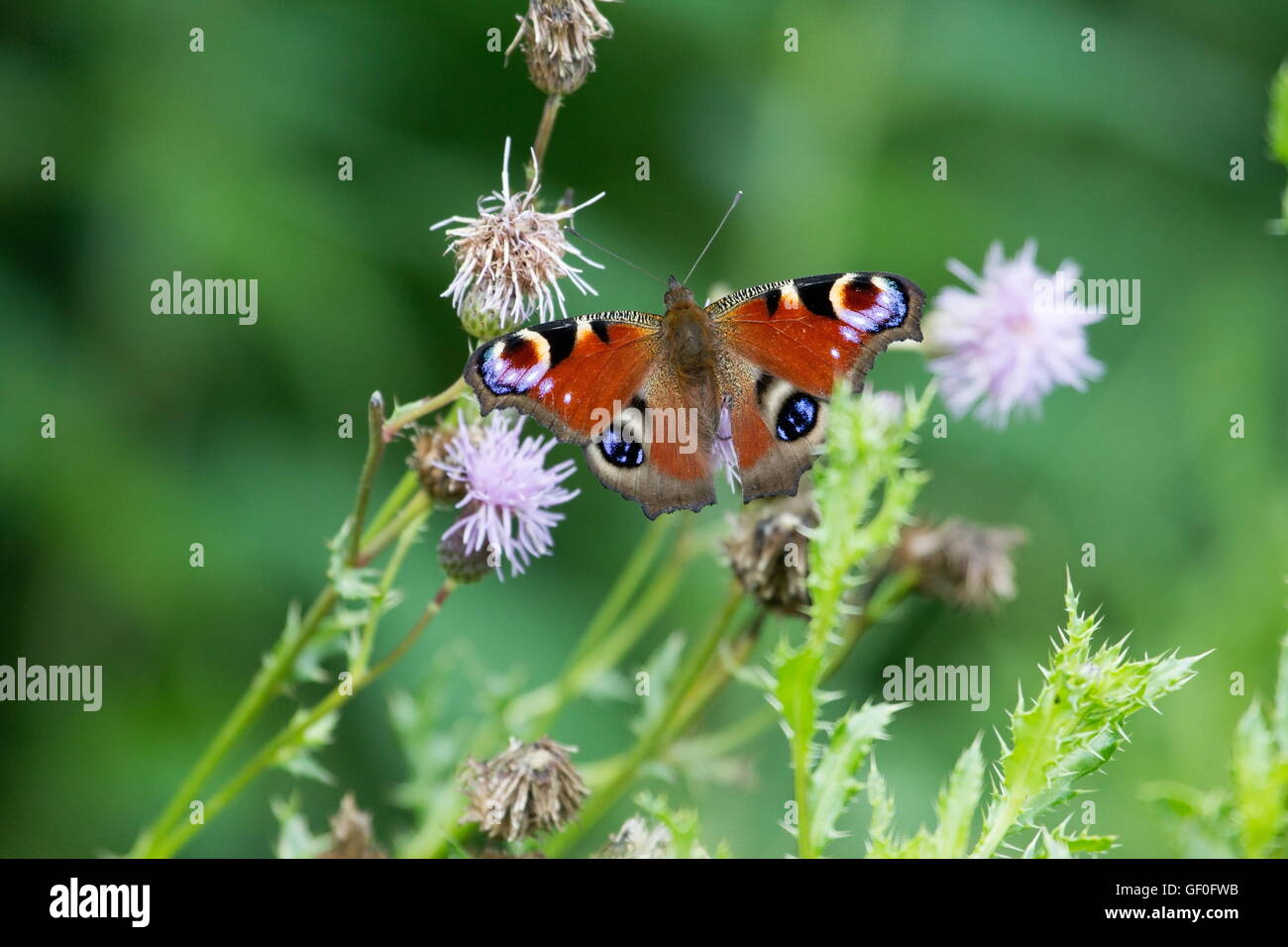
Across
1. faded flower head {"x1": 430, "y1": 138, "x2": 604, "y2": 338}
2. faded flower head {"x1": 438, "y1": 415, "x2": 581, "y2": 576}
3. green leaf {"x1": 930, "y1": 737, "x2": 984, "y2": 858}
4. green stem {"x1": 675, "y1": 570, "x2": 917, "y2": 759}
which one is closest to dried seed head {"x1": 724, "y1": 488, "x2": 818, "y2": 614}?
green stem {"x1": 675, "y1": 570, "x2": 917, "y2": 759}

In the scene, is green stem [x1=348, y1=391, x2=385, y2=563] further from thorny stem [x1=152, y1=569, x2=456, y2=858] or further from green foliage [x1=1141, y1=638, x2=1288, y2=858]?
green foliage [x1=1141, y1=638, x2=1288, y2=858]

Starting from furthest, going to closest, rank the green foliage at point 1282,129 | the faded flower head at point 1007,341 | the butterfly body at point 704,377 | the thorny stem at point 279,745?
the faded flower head at point 1007,341 → the butterfly body at point 704,377 → the thorny stem at point 279,745 → the green foliage at point 1282,129

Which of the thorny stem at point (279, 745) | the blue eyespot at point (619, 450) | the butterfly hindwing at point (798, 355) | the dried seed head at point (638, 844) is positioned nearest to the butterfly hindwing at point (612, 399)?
the blue eyespot at point (619, 450)

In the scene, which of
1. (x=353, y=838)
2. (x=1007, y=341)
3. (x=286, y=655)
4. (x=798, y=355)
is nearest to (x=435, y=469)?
(x=286, y=655)

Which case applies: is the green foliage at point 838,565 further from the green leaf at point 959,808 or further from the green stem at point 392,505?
the green stem at point 392,505

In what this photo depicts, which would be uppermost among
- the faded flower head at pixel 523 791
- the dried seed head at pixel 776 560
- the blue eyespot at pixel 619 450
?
the blue eyespot at pixel 619 450

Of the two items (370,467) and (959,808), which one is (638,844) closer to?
(959,808)

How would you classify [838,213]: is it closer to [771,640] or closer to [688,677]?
[771,640]
